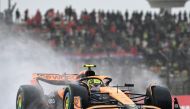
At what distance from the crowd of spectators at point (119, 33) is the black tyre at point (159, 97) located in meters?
10.6

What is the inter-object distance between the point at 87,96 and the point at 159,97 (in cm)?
149

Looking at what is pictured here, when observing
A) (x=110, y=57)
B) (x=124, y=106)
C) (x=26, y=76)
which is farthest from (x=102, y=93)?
(x=110, y=57)

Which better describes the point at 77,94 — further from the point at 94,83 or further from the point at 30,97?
the point at 30,97

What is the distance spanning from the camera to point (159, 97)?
1101 cm

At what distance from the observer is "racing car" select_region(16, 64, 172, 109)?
1029cm

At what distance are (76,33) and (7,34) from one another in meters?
3.34

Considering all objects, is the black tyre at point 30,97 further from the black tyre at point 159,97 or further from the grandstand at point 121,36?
the grandstand at point 121,36

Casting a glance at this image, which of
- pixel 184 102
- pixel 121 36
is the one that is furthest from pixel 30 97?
pixel 121 36

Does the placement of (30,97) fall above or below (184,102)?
above

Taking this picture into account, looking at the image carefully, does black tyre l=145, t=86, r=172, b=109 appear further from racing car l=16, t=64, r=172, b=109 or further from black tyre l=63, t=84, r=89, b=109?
black tyre l=63, t=84, r=89, b=109

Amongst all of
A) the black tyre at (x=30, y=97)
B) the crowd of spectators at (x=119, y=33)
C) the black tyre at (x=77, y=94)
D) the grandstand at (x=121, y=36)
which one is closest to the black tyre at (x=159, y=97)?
the black tyre at (x=77, y=94)

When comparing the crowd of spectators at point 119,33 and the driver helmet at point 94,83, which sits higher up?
the crowd of spectators at point 119,33

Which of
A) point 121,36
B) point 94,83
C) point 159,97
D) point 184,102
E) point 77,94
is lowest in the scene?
point 184,102

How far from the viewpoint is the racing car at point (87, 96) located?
33.8 ft
